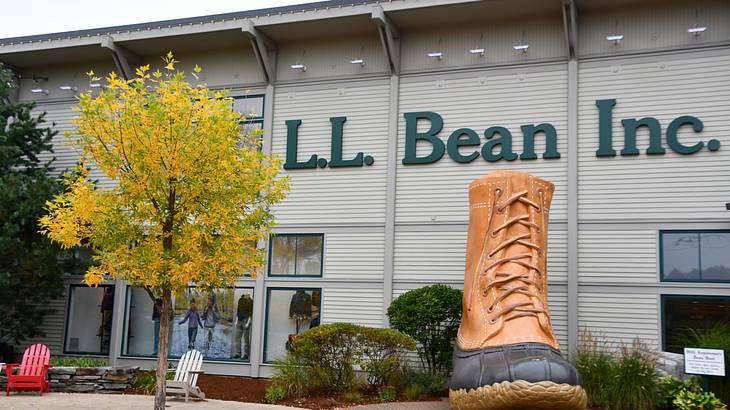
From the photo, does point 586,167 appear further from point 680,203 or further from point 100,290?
point 100,290

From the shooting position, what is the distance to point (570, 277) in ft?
42.4

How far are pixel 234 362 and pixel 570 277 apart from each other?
22.5 ft

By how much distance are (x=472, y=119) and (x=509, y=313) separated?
20.8ft

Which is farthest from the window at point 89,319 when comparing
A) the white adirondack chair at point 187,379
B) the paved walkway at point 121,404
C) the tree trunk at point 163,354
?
the tree trunk at point 163,354

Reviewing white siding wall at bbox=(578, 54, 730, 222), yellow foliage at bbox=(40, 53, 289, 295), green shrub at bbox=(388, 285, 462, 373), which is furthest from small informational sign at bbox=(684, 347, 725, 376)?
yellow foliage at bbox=(40, 53, 289, 295)

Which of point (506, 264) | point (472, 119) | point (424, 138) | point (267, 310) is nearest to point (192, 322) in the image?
point (267, 310)

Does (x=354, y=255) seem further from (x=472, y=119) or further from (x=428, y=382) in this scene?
(x=472, y=119)

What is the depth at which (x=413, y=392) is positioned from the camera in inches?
447

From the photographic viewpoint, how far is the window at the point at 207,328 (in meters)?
14.9

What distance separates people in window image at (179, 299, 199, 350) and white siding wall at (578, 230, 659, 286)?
7.64m

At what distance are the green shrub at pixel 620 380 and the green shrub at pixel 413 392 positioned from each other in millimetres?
2473

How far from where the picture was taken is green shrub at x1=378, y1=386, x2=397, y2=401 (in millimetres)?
11220

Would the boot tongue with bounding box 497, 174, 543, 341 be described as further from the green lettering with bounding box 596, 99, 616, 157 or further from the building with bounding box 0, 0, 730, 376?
the green lettering with bounding box 596, 99, 616, 157

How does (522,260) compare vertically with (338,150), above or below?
below
